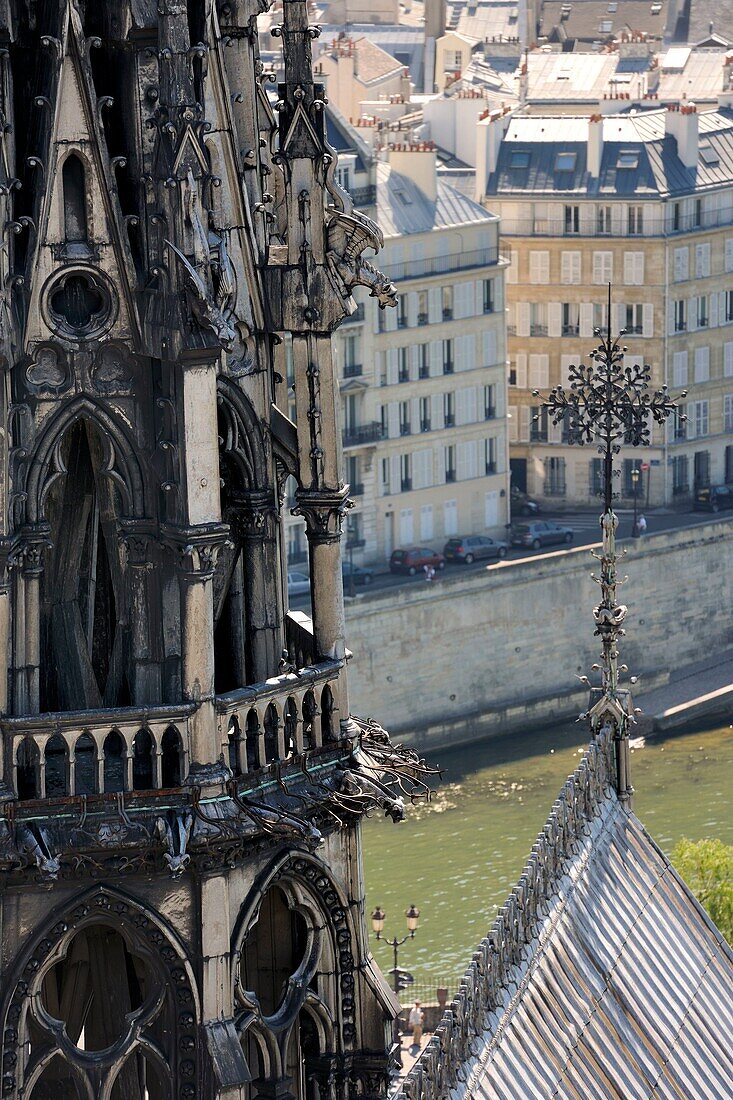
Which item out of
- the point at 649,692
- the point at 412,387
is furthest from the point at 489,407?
the point at 649,692

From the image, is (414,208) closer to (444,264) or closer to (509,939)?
(444,264)

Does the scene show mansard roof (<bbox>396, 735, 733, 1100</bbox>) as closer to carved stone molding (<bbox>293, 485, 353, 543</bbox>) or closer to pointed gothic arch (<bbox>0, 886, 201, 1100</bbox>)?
pointed gothic arch (<bbox>0, 886, 201, 1100</bbox>)

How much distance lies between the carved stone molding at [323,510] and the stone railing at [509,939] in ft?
8.02

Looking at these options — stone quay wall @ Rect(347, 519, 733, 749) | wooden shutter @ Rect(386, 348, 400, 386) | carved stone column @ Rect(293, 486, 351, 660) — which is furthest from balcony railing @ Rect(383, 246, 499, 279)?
carved stone column @ Rect(293, 486, 351, 660)

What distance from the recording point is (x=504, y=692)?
89062 mm

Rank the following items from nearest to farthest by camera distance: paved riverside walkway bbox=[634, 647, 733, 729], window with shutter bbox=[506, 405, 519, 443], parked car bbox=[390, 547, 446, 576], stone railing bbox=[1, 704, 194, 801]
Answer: stone railing bbox=[1, 704, 194, 801] < paved riverside walkway bbox=[634, 647, 733, 729] < parked car bbox=[390, 547, 446, 576] < window with shutter bbox=[506, 405, 519, 443]

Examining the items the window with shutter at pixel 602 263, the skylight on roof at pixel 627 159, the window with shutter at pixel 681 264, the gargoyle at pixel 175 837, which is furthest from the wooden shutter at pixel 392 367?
the gargoyle at pixel 175 837

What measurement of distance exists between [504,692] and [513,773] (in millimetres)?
8979

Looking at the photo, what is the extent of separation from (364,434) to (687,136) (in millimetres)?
16783

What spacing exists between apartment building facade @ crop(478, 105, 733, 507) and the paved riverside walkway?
30.0ft

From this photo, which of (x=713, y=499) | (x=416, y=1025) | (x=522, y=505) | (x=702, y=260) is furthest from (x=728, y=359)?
(x=416, y=1025)

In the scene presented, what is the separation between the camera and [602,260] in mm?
104875

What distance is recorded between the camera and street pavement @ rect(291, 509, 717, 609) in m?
91.2

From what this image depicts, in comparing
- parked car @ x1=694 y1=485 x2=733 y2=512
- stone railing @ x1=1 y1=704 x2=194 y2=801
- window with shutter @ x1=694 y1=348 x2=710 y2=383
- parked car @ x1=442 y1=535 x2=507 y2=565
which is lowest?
stone railing @ x1=1 y1=704 x2=194 y2=801
